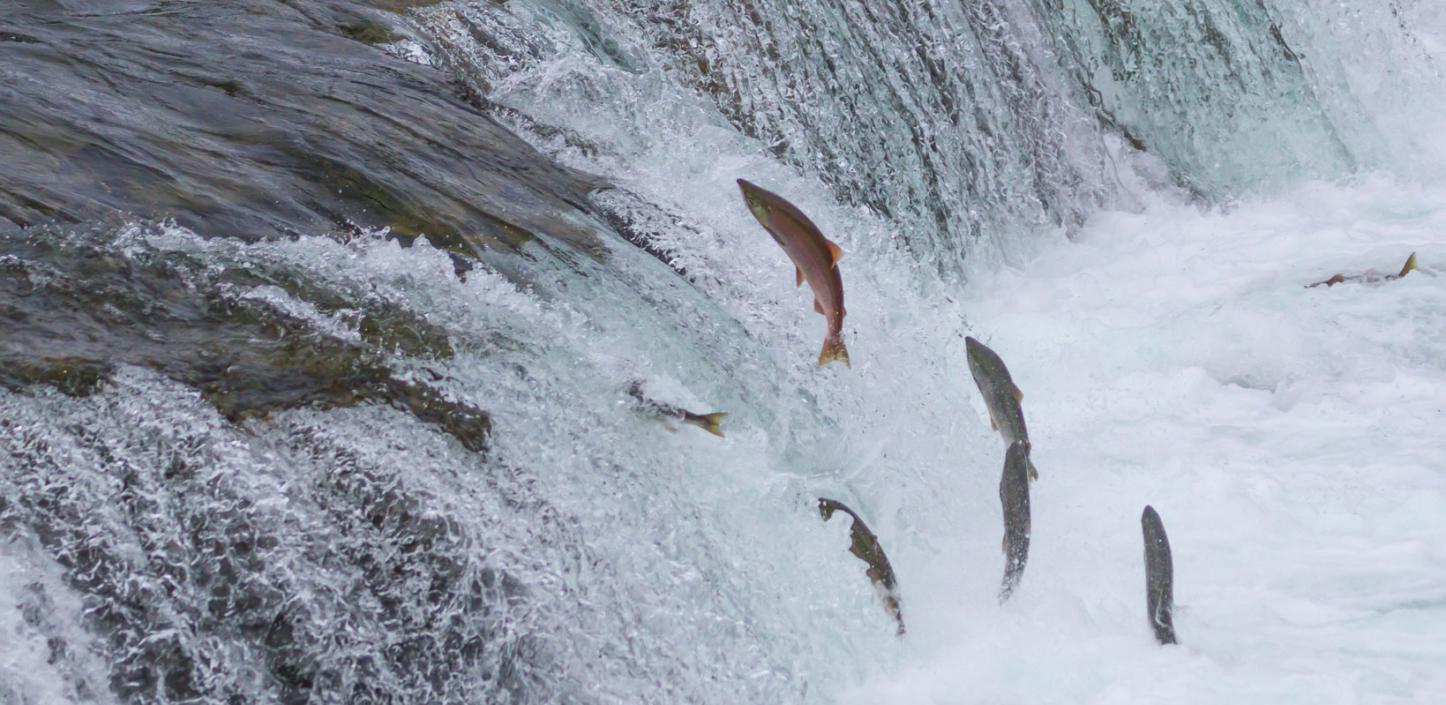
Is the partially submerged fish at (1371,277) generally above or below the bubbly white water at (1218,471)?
above

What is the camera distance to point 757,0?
521 cm

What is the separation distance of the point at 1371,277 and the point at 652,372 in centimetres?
315

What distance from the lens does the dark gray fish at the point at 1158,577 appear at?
321cm

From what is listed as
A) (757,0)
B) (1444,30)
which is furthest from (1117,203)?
(1444,30)

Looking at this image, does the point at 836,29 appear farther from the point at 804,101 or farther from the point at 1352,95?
the point at 1352,95

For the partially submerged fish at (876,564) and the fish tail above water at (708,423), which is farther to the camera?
the partially submerged fish at (876,564)

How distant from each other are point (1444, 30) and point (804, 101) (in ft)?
15.4

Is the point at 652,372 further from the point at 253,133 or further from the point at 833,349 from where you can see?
the point at 253,133

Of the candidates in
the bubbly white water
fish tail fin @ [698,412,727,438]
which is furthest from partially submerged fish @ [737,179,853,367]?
the bubbly white water

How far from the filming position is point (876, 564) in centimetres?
324

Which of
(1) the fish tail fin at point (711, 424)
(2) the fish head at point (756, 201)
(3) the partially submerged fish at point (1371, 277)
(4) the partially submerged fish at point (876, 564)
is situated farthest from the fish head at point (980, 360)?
(3) the partially submerged fish at point (1371, 277)

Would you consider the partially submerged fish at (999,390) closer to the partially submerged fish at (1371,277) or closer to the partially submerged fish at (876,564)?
the partially submerged fish at (876,564)

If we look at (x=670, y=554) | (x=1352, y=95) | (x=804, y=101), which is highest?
(x=1352, y=95)

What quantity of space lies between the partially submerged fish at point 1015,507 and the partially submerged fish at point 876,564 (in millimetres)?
286
